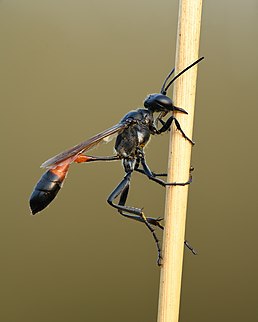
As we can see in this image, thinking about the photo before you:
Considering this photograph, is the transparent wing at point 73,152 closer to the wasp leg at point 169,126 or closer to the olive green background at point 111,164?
the wasp leg at point 169,126

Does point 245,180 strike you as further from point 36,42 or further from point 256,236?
point 36,42

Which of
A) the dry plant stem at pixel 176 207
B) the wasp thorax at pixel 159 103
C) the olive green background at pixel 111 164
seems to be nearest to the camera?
the dry plant stem at pixel 176 207

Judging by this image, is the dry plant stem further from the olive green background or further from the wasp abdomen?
the olive green background

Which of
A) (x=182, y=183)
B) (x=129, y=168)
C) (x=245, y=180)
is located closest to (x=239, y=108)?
(x=245, y=180)

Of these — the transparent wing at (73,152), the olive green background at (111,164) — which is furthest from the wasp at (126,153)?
the olive green background at (111,164)

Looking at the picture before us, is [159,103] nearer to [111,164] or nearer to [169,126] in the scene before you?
[169,126]
